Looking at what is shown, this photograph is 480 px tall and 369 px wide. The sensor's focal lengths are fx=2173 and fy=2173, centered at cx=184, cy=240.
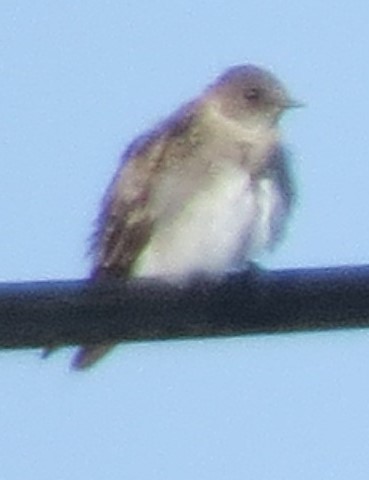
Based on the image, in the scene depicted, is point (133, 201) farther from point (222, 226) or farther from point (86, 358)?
point (86, 358)

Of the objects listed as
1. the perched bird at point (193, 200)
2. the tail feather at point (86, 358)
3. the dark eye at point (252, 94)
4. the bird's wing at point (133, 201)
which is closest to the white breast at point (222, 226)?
the perched bird at point (193, 200)

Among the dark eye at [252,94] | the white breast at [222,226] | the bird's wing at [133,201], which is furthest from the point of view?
the dark eye at [252,94]

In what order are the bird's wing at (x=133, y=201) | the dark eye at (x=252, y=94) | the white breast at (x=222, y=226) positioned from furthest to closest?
the dark eye at (x=252, y=94) < the bird's wing at (x=133, y=201) < the white breast at (x=222, y=226)

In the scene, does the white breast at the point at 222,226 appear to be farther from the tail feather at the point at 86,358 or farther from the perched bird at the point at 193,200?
the tail feather at the point at 86,358

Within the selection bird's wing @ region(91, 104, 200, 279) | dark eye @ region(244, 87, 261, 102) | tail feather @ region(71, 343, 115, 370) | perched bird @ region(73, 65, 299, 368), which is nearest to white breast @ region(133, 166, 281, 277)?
perched bird @ region(73, 65, 299, 368)

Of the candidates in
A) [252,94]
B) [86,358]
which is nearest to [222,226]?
[86,358]

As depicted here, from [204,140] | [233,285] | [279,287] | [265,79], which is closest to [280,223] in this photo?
[204,140]

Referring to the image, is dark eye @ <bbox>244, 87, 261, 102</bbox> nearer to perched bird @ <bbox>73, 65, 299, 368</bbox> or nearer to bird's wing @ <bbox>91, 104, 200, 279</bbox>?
perched bird @ <bbox>73, 65, 299, 368</bbox>

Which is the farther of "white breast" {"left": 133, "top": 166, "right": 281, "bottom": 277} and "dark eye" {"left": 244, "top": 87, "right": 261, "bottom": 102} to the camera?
"dark eye" {"left": 244, "top": 87, "right": 261, "bottom": 102}
